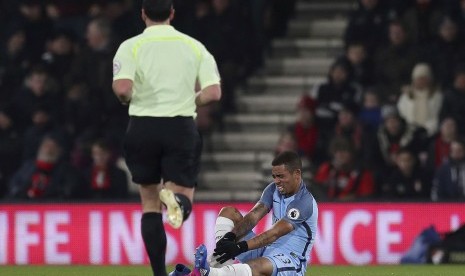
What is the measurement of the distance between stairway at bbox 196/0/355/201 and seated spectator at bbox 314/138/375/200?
1.16 metres

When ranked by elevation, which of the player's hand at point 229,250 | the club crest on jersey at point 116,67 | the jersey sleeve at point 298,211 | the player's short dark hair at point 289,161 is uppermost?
the club crest on jersey at point 116,67

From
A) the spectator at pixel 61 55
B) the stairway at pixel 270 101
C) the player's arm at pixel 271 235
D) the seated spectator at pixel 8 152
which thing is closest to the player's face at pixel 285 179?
the player's arm at pixel 271 235

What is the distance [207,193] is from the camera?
16359mm

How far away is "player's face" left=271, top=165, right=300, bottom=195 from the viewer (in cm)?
905

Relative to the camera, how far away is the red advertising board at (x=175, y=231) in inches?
562

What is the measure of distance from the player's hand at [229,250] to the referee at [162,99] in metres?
0.30

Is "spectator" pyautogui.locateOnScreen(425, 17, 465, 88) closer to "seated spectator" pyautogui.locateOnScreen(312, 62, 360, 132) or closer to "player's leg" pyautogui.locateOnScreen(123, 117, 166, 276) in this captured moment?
"seated spectator" pyautogui.locateOnScreen(312, 62, 360, 132)

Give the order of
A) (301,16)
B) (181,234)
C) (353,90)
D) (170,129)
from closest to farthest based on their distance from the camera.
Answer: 1. (170,129)
2. (181,234)
3. (353,90)
4. (301,16)

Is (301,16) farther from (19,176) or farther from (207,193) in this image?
(19,176)

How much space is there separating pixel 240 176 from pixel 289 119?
979mm

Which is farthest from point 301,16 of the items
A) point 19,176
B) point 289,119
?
point 19,176

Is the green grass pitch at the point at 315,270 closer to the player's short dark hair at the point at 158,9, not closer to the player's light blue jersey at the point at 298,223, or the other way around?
the player's light blue jersey at the point at 298,223

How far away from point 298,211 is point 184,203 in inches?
28.8

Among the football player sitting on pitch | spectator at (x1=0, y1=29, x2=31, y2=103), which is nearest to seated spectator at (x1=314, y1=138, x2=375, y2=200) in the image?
spectator at (x1=0, y1=29, x2=31, y2=103)
